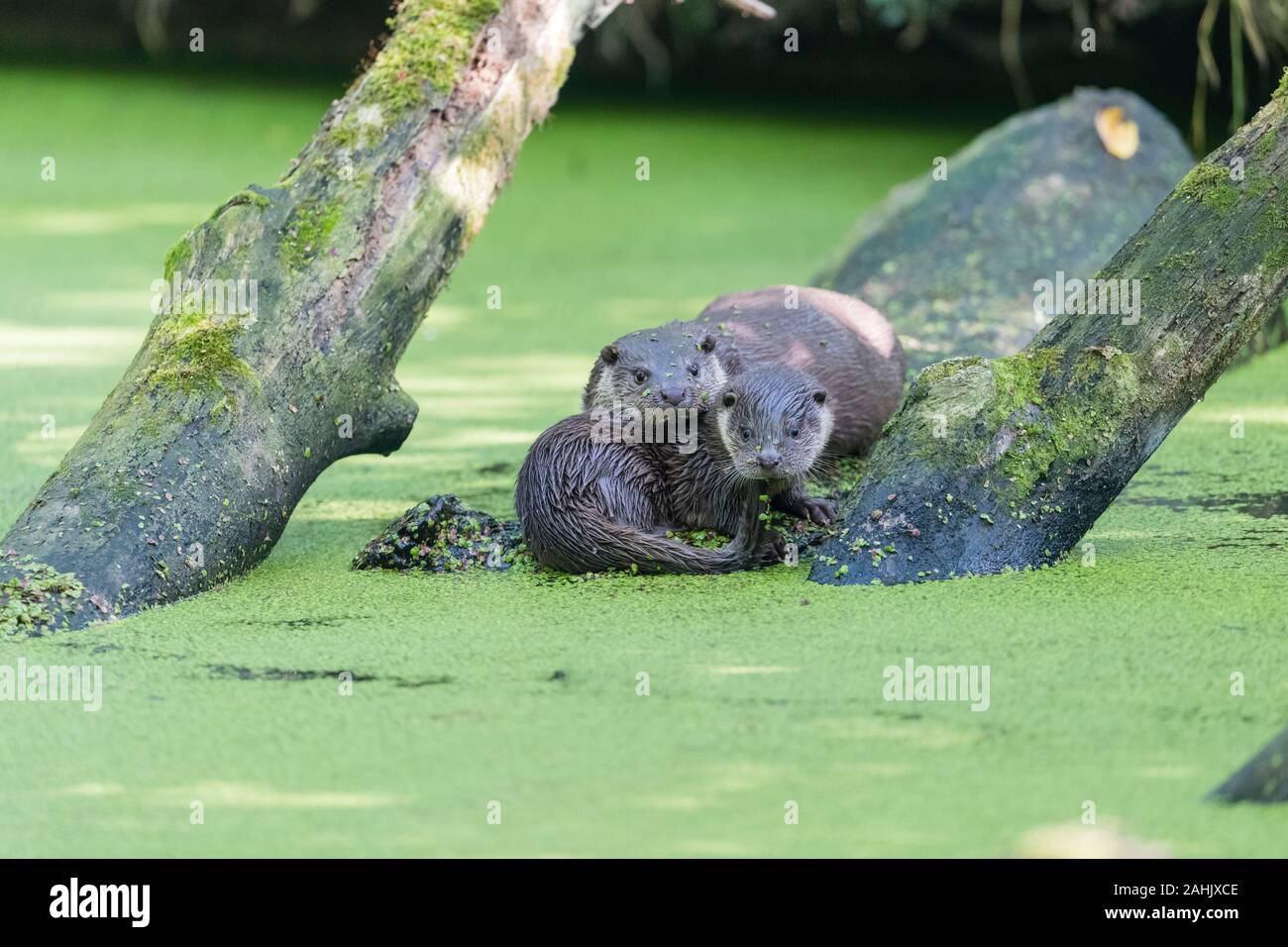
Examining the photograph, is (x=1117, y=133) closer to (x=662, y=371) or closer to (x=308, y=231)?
(x=662, y=371)

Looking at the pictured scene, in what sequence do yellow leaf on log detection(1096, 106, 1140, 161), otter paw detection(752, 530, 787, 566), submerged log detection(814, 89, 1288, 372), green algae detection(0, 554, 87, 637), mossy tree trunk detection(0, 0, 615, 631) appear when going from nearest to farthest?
1. green algae detection(0, 554, 87, 637)
2. mossy tree trunk detection(0, 0, 615, 631)
3. otter paw detection(752, 530, 787, 566)
4. submerged log detection(814, 89, 1288, 372)
5. yellow leaf on log detection(1096, 106, 1140, 161)

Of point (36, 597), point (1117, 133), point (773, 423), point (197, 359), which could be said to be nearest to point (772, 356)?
point (773, 423)

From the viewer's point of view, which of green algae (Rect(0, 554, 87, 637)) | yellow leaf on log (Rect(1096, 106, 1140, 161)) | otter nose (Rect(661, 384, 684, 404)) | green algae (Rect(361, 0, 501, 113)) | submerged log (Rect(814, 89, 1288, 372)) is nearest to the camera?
green algae (Rect(0, 554, 87, 637))

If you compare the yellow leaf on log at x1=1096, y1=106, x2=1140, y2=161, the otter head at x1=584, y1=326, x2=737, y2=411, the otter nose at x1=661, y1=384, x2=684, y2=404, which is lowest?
the otter nose at x1=661, y1=384, x2=684, y2=404

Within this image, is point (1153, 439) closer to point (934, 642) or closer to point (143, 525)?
point (934, 642)

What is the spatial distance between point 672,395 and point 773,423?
31 centimetres

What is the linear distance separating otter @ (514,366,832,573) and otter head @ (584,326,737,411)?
9 cm

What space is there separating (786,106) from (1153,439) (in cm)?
747

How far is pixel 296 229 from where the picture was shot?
14.2ft

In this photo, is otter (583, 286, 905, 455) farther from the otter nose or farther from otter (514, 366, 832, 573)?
otter (514, 366, 832, 573)

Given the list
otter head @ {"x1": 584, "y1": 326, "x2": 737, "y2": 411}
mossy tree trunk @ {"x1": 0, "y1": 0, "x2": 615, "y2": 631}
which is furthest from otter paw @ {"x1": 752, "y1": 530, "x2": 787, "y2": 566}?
mossy tree trunk @ {"x1": 0, "y1": 0, "x2": 615, "y2": 631}

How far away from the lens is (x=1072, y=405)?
3.95 meters

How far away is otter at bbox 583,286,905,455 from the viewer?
14.0ft

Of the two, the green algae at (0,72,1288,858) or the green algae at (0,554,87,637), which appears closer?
the green algae at (0,72,1288,858)
